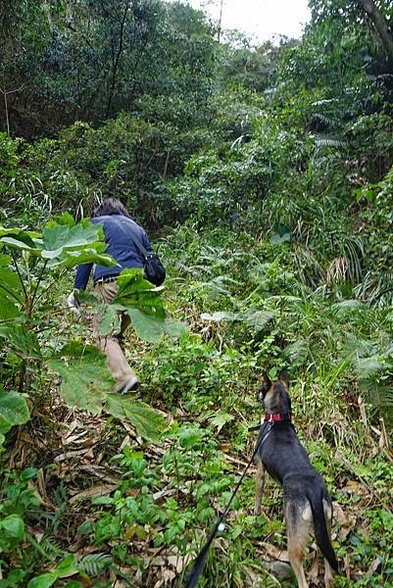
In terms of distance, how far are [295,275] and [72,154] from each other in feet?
16.9

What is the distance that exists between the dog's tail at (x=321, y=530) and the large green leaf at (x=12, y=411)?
4.84 ft

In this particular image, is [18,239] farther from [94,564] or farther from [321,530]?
[321,530]

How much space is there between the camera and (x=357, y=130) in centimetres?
800

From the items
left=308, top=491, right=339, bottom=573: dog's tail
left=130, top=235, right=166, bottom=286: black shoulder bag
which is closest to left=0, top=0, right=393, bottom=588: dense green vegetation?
left=308, top=491, right=339, bottom=573: dog's tail

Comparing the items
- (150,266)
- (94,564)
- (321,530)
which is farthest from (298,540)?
(150,266)

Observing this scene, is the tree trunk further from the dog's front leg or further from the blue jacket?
the dog's front leg

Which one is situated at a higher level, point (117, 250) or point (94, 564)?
point (117, 250)

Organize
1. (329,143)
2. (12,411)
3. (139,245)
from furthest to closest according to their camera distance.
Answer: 1. (329,143)
2. (139,245)
3. (12,411)

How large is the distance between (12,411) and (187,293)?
4.06 m

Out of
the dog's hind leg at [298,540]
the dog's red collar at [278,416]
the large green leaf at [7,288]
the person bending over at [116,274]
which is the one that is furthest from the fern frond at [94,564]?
the person bending over at [116,274]

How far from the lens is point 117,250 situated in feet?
12.3

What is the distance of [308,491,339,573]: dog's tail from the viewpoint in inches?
88.4

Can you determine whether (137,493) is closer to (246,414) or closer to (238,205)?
(246,414)

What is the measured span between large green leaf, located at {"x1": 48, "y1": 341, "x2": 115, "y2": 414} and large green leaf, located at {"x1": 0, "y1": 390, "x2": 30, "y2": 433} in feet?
0.58
